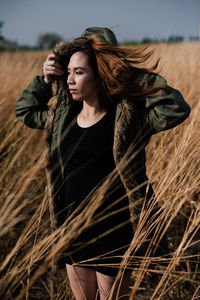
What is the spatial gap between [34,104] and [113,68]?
1.31 ft

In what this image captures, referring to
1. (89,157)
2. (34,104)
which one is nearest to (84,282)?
(89,157)

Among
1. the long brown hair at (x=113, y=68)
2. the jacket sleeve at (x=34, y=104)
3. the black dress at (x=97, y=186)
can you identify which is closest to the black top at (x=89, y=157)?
the black dress at (x=97, y=186)

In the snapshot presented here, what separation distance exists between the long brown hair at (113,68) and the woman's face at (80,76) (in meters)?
0.03

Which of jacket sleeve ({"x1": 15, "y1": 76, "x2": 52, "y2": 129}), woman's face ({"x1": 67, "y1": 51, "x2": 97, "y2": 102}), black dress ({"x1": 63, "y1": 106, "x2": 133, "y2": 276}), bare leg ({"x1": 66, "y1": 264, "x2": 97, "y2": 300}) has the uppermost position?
woman's face ({"x1": 67, "y1": 51, "x2": 97, "y2": 102})

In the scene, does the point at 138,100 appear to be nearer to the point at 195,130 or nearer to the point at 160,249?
the point at 195,130

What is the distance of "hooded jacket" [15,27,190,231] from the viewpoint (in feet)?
3.34

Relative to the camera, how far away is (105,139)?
109 cm

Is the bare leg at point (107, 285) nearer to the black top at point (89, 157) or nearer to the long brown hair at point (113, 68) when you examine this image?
the black top at point (89, 157)

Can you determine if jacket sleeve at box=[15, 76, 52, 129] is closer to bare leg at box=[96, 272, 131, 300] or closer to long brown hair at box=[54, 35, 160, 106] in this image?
long brown hair at box=[54, 35, 160, 106]

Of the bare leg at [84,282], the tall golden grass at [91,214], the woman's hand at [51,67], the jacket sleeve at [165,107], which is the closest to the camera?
the tall golden grass at [91,214]

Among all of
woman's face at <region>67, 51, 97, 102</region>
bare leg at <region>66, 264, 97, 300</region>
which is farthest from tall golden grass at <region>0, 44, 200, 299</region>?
woman's face at <region>67, 51, 97, 102</region>

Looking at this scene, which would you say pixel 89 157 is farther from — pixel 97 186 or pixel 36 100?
pixel 36 100

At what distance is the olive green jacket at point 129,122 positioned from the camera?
102 centimetres

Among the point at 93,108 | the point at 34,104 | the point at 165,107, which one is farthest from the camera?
the point at 34,104
